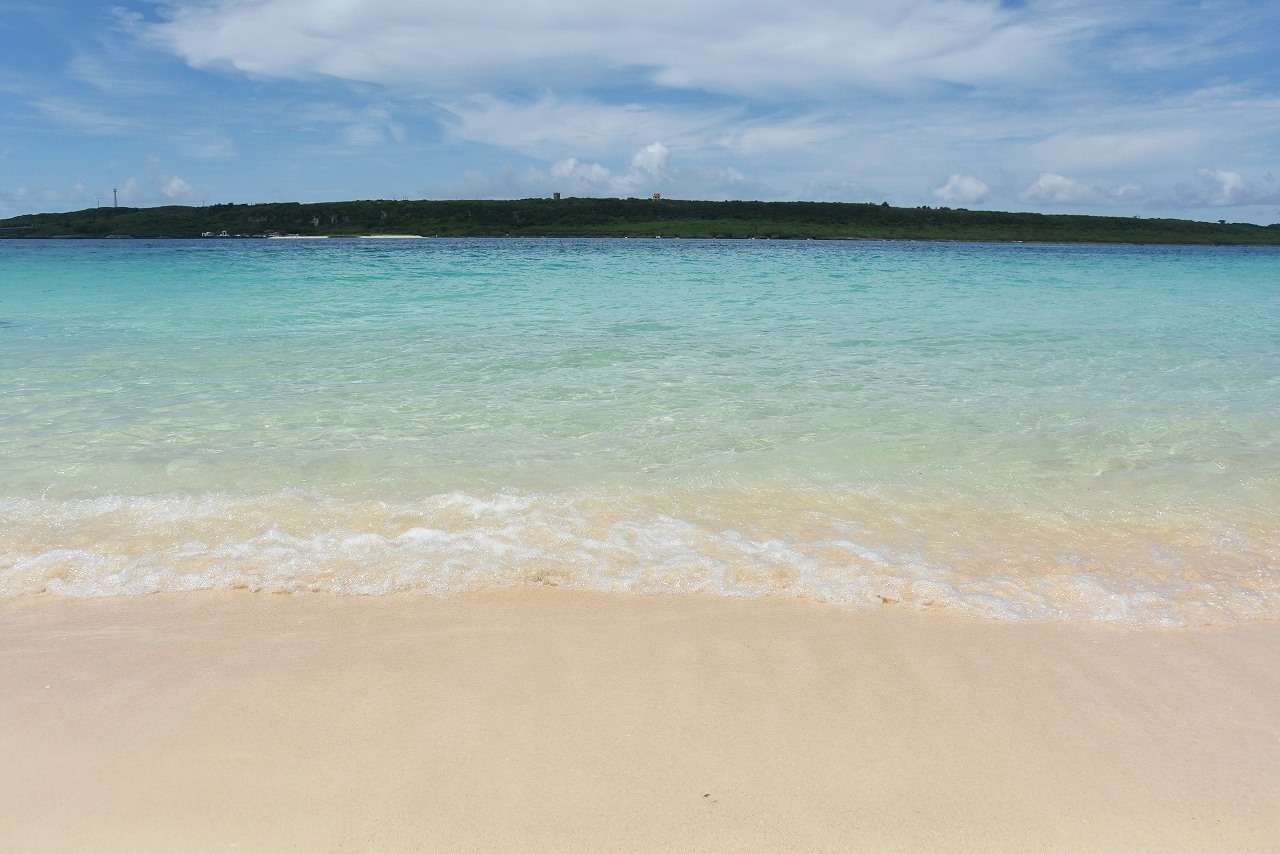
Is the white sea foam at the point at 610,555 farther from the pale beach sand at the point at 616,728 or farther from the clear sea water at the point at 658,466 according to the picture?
the pale beach sand at the point at 616,728

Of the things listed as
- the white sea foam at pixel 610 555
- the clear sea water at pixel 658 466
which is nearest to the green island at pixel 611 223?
the clear sea water at pixel 658 466

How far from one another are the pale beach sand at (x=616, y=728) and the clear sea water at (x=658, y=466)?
30cm

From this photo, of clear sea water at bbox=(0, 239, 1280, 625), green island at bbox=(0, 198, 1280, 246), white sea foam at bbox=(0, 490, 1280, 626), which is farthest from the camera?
green island at bbox=(0, 198, 1280, 246)

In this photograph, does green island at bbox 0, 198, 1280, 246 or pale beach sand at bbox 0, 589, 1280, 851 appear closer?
pale beach sand at bbox 0, 589, 1280, 851

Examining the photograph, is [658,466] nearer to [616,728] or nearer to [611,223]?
[616,728]

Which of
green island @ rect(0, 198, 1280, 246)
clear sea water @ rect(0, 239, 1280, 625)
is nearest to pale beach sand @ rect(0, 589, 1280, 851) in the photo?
clear sea water @ rect(0, 239, 1280, 625)

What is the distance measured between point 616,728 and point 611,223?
348 feet

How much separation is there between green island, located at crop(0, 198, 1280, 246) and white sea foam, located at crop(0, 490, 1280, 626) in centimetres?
9159

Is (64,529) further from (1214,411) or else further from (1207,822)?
(1214,411)

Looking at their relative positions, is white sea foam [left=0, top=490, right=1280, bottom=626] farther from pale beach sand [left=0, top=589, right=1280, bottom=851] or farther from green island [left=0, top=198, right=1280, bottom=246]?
green island [left=0, top=198, right=1280, bottom=246]

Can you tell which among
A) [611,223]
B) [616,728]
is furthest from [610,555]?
[611,223]

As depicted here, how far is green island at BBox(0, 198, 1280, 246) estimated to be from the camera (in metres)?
93.6

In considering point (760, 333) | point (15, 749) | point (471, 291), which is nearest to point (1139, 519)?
point (15, 749)

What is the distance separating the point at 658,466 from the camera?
508 cm
